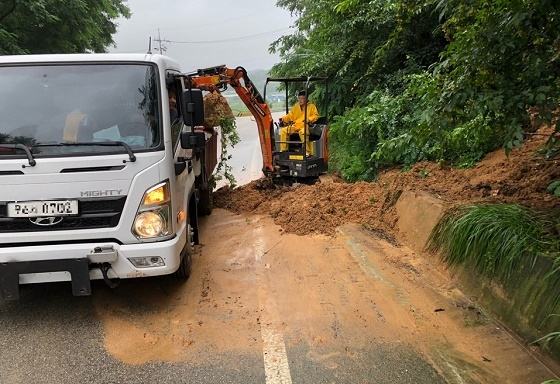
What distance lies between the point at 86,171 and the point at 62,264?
29.9 inches

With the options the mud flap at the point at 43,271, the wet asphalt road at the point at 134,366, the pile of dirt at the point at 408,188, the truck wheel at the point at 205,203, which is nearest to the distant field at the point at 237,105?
the truck wheel at the point at 205,203

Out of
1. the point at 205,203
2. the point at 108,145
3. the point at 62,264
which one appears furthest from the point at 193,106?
the point at 205,203

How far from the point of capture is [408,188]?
585 centimetres

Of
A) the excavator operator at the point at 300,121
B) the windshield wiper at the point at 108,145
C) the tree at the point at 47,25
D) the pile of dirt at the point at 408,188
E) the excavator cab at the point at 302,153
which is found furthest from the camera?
the tree at the point at 47,25

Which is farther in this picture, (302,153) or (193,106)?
(302,153)

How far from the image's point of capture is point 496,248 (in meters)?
3.65

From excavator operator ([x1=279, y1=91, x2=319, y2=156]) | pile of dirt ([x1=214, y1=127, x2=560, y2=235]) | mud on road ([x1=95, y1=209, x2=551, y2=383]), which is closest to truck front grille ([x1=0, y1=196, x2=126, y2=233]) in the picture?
mud on road ([x1=95, y1=209, x2=551, y2=383])

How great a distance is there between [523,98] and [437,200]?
238 centimetres

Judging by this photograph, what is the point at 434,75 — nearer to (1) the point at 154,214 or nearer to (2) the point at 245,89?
(1) the point at 154,214

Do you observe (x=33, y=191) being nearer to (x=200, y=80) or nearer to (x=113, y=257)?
(x=113, y=257)

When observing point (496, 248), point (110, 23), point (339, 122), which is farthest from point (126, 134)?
point (110, 23)

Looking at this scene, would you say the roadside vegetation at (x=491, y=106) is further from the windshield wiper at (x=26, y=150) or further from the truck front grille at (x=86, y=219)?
the windshield wiper at (x=26, y=150)

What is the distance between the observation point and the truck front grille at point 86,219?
336cm

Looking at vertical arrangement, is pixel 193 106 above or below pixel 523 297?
above
